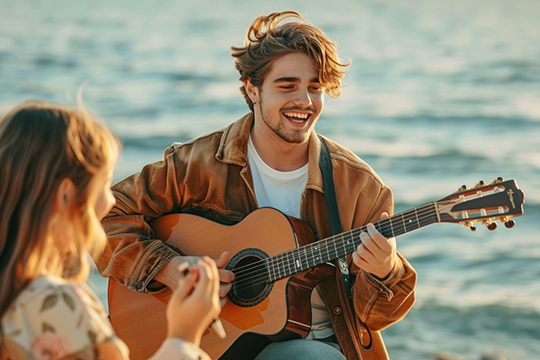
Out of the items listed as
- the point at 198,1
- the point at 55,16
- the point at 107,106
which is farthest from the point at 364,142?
the point at 198,1

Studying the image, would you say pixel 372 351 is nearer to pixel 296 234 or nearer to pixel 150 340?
pixel 296 234

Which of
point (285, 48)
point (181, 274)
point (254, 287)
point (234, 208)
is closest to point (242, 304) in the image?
point (254, 287)

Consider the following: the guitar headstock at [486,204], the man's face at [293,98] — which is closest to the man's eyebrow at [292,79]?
the man's face at [293,98]

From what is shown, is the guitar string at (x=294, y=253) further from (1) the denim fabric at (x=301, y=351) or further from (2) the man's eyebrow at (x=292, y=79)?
(2) the man's eyebrow at (x=292, y=79)

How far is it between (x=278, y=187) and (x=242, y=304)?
0.57 m

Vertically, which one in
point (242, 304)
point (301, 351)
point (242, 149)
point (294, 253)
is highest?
point (242, 149)

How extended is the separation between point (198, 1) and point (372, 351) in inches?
621

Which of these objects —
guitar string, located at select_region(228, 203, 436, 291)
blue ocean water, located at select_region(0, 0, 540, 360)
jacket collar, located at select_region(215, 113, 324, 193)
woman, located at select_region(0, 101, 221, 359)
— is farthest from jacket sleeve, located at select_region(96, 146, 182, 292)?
blue ocean water, located at select_region(0, 0, 540, 360)

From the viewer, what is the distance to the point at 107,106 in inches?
387

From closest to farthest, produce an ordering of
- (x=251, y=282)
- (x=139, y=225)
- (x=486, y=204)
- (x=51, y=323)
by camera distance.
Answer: (x=51, y=323)
(x=486, y=204)
(x=251, y=282)
(x=139, y=225)

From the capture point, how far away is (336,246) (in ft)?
9.58

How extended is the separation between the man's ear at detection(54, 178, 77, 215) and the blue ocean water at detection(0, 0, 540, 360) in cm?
346

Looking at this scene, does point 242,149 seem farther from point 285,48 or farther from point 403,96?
point 403,96

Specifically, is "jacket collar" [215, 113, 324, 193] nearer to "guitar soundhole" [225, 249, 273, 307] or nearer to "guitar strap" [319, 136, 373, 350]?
"guitar strap" [319, 136, 373, 350]
